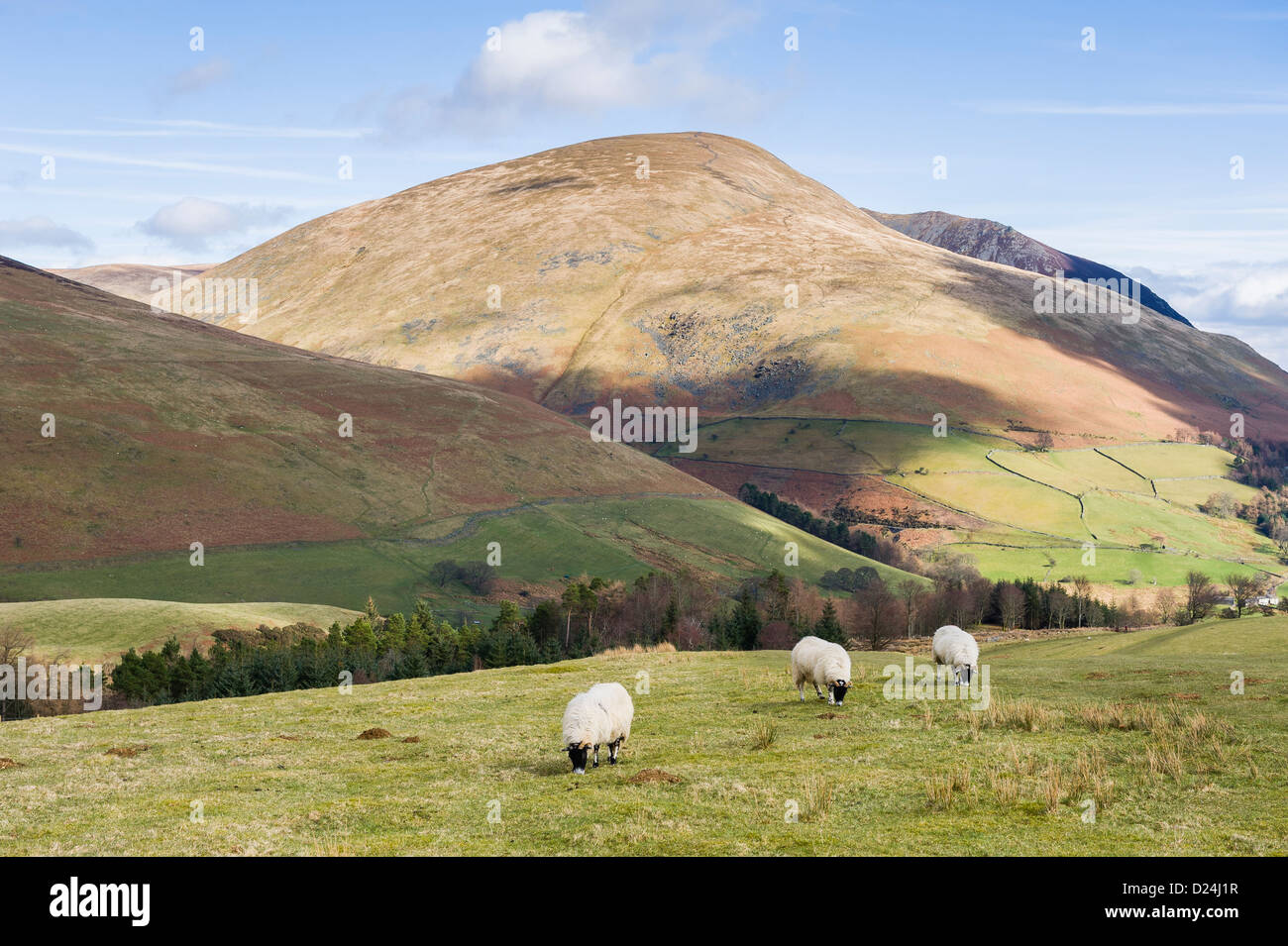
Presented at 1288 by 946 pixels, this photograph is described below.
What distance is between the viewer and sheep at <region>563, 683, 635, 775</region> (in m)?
23.3

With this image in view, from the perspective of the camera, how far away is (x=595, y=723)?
23.8m

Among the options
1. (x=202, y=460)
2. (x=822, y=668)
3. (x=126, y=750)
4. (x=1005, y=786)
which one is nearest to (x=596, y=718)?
(x=1005, y=786)

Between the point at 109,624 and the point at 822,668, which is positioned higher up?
the point at 822,668

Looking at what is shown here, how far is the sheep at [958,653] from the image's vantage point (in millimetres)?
36100

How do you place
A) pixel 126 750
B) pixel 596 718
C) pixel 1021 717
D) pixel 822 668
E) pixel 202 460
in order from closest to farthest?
pixel 596 718 → pixel 1021 717 → pixel 126 750 → pixel 822 668 → pixel 202 460

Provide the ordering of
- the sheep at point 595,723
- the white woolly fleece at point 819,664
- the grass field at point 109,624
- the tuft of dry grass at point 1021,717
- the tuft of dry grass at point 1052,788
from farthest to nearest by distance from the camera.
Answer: the grass field at point 109,624, the white woolly fleece at point 819,664, the tuft of dry grass at point 1021,717, the sheep at point 595,723, the tuft of dry grass at point 1052,788

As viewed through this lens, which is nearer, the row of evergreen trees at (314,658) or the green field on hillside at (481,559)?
the row of evergreen trees at (314,658)

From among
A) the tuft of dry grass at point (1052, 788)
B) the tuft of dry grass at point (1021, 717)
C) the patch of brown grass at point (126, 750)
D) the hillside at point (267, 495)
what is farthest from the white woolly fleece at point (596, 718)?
the hillside at point (267, 495)

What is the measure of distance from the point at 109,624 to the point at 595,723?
286 ft

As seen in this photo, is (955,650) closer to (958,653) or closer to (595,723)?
(958,653)

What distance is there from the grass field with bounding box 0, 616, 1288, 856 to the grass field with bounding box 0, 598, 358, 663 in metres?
60.9

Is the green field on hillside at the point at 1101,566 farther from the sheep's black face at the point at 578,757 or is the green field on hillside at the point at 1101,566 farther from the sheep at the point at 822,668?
the sheep's black face at the point at 578,757

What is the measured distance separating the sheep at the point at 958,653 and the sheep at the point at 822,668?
16.9ft
